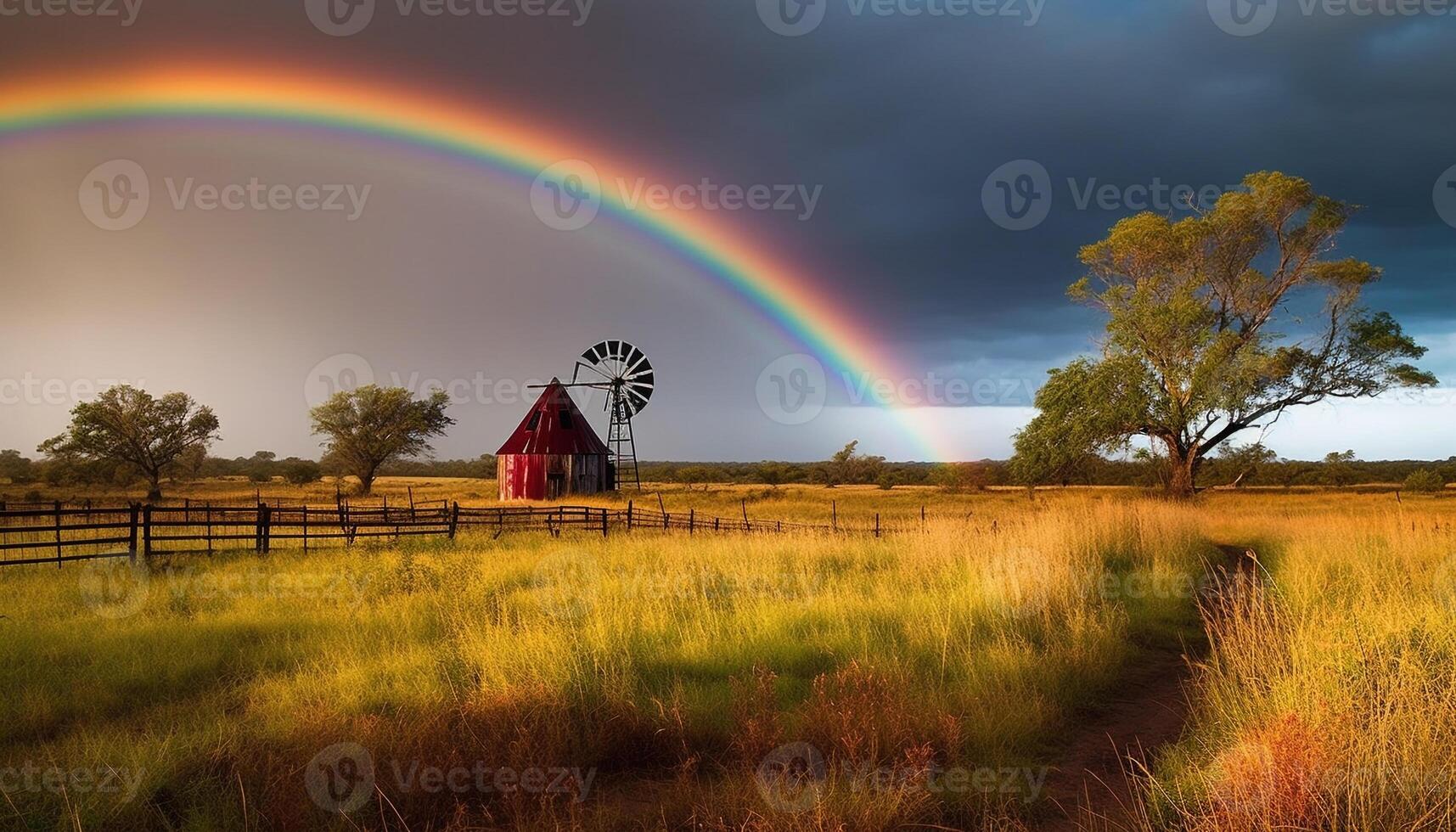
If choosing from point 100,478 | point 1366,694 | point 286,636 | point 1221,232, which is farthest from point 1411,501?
point 100,478

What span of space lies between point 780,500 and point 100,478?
55198 millimetres

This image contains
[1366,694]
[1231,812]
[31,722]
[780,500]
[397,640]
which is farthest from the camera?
[780,500]

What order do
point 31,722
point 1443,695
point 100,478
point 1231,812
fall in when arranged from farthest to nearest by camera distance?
1. point 100,478
2. point 31,722
3. point 1443,695
4. point 1231,812

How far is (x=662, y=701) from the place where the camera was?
6605 millimetres

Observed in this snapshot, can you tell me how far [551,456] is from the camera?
165ft

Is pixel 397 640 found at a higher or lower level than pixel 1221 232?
lower

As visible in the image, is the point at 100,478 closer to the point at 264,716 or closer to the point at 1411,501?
the point at 264,716
